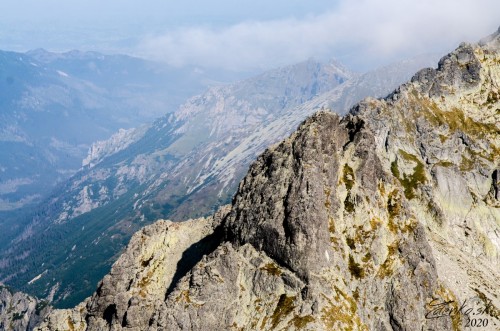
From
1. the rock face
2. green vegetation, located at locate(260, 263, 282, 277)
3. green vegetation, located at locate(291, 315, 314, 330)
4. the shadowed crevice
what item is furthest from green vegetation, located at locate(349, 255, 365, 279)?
the shadowed crevice

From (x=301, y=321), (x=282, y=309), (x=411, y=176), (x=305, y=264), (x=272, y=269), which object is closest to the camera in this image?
(x=301, y=321)

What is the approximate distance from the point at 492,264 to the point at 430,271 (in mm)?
80829

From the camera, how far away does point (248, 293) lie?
7719 centimetres

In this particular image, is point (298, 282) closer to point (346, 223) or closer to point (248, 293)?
point (248, 293)

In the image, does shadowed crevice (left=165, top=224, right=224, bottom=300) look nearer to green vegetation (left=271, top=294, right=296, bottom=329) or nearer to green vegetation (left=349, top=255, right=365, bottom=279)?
green vegetation (left=271, top=294, right=296, bottom=329)

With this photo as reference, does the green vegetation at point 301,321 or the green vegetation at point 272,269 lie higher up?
the green vegetation at point 272,269

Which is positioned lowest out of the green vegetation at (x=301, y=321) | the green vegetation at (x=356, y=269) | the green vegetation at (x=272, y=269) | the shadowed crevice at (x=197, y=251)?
the green vegetation at (x=356, y=269)

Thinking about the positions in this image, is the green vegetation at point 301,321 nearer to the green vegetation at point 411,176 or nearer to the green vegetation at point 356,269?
the green vegetation at point 356,269

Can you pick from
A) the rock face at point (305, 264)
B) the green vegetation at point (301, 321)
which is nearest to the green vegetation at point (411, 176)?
the rock face at point (305, 264)

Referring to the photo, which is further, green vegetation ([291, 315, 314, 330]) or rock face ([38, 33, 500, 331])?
rock face ([38, 33, 500, 331])

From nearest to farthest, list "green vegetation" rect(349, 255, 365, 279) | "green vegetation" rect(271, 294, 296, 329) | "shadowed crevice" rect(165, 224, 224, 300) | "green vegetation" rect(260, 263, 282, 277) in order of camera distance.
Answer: "green vegetation" rect(271, 294, 296, 329) → "green vegetation" rect(260, 263, 282, 277) → "green vegetation" rect(349, 255, 365, 279) → "shadowed crevice" rect(165, 224, 224, 300)

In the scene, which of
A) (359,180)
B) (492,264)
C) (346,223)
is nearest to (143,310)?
(346,223)

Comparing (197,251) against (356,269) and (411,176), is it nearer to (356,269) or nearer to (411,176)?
(356,269)

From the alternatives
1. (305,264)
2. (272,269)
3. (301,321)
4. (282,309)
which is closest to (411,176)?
(305,264)
